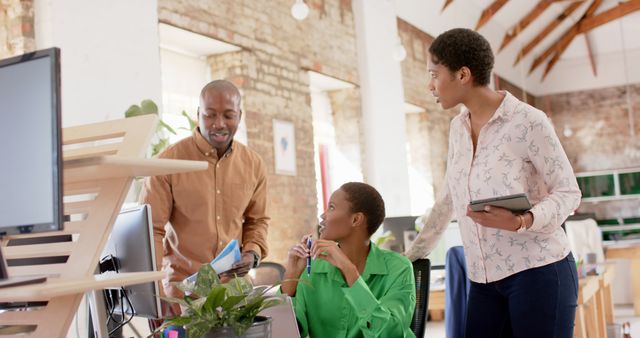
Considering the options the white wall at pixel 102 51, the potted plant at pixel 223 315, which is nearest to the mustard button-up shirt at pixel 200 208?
the potted plant at pixel 223 315

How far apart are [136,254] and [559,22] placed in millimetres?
13100

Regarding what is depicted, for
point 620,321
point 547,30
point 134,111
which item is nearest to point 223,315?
point 134,111

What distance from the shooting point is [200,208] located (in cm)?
281

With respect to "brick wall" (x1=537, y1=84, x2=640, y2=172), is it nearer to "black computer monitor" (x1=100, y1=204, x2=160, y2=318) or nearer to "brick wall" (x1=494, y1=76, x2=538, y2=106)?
"brick wall" (x1=494, y1=76, x2=538, y2=106)

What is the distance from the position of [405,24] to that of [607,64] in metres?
6.81

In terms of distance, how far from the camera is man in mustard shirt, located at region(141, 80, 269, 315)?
275 centimetres

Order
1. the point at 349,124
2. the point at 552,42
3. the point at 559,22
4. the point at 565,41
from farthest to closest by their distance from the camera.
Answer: the point at 552,42, the point at 565,41, the point at 559,22, the point at 349,124

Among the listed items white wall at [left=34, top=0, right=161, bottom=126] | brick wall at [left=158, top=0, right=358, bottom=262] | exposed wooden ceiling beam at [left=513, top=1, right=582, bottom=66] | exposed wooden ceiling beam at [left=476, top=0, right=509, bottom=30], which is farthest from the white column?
exposed wooden ceiling beam at [left=513, top=1, right=582, bottom=66]

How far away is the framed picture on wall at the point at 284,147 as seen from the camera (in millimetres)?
7008

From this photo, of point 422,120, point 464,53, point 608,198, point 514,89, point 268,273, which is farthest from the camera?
point 608,198

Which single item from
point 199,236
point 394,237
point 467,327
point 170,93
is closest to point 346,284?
point 467,327

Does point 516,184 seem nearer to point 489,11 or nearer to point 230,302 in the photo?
point 230,302

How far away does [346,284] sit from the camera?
210cm

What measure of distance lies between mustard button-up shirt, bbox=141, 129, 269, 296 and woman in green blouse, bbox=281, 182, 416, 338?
0.66m
